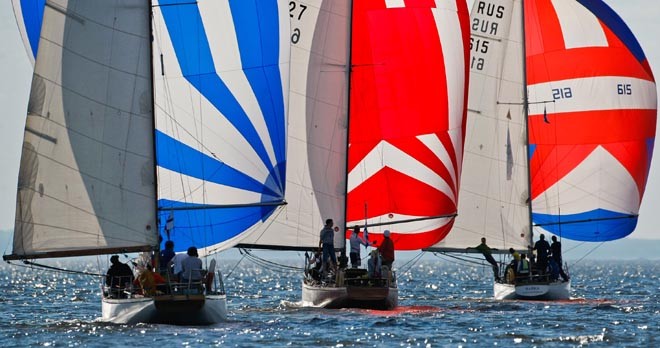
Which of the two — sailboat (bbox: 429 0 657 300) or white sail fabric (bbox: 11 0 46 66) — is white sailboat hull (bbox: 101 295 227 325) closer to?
white sail fabric (bbox: 11 0 46 66)

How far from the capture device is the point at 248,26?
26125mm

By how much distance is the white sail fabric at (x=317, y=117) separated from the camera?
1190 inches

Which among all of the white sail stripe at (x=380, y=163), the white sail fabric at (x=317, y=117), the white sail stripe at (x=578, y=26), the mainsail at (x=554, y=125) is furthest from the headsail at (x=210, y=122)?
the white sail stripe at (x=578, y=26)

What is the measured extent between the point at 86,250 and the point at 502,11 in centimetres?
1780

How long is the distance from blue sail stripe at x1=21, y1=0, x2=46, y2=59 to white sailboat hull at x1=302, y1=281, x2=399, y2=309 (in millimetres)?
7212

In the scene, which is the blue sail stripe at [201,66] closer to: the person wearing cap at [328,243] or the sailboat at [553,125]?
the person wearing cap at [328,243]

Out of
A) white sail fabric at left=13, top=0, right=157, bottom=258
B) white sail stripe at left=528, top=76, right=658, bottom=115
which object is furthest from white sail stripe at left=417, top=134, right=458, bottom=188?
white sail fabric at left=13, top=0, right=157, bottom=258

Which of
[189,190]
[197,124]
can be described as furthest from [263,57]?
[189,190]

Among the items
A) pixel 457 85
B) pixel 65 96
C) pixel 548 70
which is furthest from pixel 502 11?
pixel 65 96

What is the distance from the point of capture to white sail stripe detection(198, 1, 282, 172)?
2584cm

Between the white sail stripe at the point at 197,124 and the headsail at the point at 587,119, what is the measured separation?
15.4 meters

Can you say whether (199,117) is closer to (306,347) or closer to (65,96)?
(65,96)

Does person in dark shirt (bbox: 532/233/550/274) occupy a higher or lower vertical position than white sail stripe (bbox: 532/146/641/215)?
lower

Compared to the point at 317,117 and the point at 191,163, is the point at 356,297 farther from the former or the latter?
the point at 317,117
